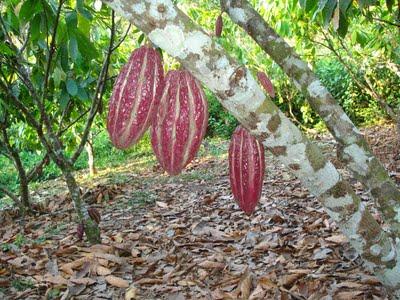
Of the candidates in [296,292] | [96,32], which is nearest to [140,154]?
[96,32]

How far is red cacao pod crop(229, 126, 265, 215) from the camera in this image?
86 cm

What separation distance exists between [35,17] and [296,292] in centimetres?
155

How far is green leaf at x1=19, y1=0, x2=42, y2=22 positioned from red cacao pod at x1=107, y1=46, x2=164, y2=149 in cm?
125

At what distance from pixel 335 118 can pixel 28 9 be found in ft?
4.20

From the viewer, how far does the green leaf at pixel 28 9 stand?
185 centimetres

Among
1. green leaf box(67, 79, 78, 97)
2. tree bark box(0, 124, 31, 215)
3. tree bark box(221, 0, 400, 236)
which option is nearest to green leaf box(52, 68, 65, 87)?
green leaf box(67, 79, 78, 97)

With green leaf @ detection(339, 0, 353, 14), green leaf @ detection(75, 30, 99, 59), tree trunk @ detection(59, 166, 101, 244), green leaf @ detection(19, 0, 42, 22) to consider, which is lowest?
tree trunk @ detection(59, 166, 101, 244)

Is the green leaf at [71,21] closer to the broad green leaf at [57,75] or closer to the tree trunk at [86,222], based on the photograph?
the broad green leaf at [57,75]

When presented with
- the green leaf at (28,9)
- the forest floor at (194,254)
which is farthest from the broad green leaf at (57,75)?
the forest floor at (194,254)

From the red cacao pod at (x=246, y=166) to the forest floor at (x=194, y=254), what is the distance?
3.45 ft

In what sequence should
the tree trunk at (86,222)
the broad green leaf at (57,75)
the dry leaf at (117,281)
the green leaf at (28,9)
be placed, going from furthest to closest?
the tree trunk at (86,222)
the broad green leaf at (57,75)
the dry leaf at (117,281)
the green leaf at (28,9)

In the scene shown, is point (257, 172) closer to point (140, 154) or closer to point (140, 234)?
point (140, 234)

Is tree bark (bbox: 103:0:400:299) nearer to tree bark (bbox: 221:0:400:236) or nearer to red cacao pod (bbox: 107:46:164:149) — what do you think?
red cacao pod (bbox: 107:46:164:149)

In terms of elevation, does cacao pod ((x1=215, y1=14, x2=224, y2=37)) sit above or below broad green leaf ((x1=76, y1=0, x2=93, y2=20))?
below
